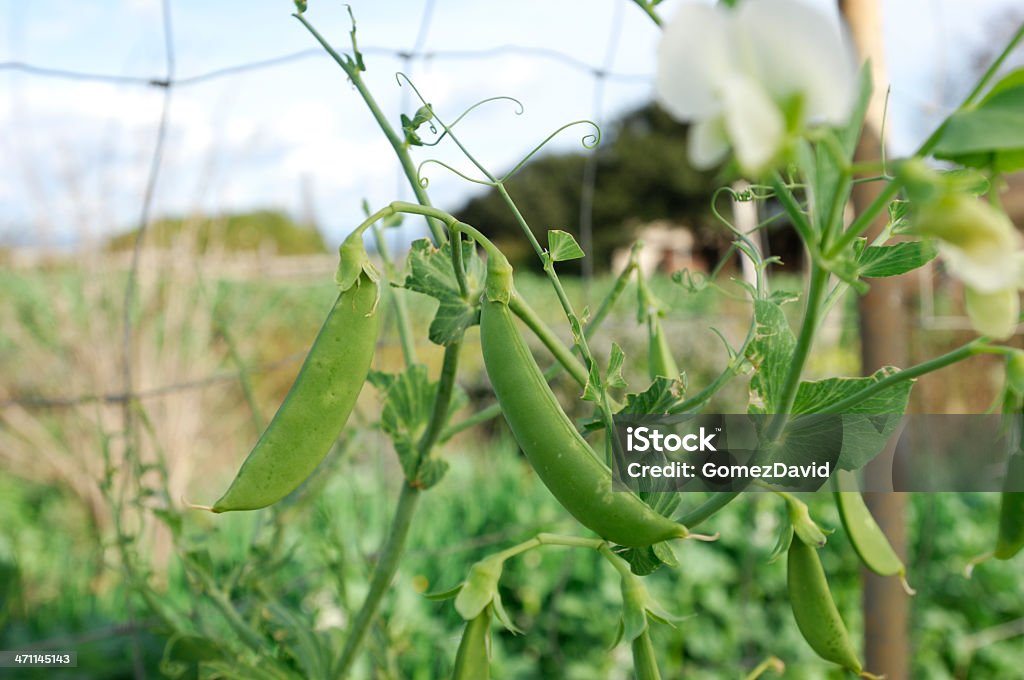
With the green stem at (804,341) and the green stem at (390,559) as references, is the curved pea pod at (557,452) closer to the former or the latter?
the green stem at (804,341)

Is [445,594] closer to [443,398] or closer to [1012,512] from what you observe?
[443,398]

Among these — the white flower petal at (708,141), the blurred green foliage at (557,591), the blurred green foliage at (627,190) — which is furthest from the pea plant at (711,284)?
the blurred green foliage at (627,190)

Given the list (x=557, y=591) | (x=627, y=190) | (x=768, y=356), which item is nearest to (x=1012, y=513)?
(x=768, y=356)

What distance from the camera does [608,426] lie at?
351mm

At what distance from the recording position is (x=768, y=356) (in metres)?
0.36

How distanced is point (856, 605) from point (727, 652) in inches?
14.1

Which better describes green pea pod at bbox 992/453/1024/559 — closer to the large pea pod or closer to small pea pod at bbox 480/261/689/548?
small pea pod at bbox 480/261/689/548

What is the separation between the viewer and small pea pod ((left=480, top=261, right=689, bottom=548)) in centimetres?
31

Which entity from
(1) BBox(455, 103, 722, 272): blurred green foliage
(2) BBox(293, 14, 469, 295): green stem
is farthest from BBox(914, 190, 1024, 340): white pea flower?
(1) BBox(455, 103, 722, 272): blurred green foliage

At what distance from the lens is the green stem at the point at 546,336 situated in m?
0.34

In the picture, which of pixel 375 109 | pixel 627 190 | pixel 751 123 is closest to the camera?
pixel 751 123

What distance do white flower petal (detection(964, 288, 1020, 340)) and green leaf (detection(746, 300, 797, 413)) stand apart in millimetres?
128

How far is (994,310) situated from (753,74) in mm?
93

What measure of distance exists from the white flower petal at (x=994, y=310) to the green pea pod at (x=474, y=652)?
0.26 m
